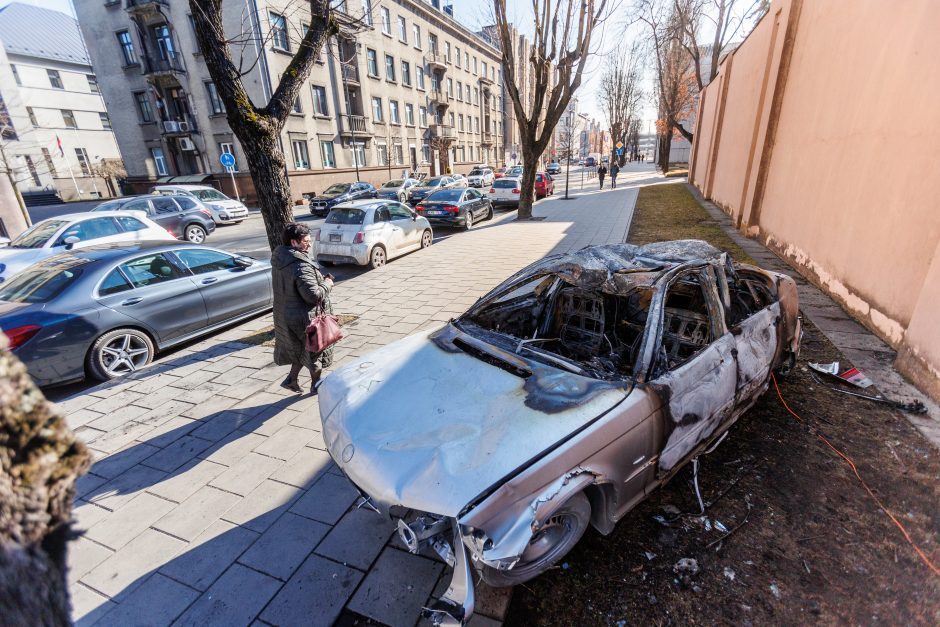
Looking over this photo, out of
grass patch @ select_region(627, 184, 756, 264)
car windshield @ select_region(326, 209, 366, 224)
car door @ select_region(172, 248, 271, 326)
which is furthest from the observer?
grass patch @ select_region(627, 184, 756, 264)

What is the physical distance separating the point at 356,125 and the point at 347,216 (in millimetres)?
23011

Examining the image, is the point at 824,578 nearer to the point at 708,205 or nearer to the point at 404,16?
the point at 708,205

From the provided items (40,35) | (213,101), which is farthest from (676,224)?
(40,35)

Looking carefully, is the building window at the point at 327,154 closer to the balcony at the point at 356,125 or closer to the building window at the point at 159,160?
the balcony at the point at 356,125

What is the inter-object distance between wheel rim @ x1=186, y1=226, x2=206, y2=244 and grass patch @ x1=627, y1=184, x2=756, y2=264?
1479 centimetres

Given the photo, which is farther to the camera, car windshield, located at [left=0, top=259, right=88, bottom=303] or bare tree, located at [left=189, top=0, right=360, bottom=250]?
bare tree, located at [left=189, top=0, right=360, bottom=250]

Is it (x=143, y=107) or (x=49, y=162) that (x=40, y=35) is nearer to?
(x=49, y=162)

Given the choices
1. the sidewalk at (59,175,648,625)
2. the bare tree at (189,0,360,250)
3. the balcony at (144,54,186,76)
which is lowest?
the sidewalk at (59,175,648,625)

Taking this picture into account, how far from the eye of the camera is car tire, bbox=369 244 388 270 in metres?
9.98

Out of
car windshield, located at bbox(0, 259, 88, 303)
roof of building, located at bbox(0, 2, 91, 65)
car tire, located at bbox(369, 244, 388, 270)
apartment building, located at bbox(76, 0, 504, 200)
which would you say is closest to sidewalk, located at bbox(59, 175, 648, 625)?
car windshield, located at bbox(0, 259, 88, 303)

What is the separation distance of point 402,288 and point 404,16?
35.0 m

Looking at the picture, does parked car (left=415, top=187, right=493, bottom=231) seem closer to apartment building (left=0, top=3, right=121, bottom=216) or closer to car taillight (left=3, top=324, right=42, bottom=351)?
car taillight (left=3, top=324, right=42, bottom=351)

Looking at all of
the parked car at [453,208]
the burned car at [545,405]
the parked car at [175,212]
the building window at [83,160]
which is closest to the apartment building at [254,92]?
the parked car at [453,208]

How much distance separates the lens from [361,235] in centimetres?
966
